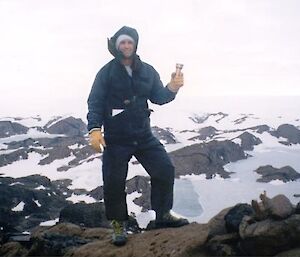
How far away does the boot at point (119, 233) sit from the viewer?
6.09 m

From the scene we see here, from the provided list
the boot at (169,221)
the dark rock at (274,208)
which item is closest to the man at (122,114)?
the boot at (169,221)

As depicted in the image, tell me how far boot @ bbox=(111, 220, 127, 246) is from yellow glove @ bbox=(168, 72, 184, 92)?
216cm

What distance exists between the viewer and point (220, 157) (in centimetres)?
8631

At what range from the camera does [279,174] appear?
237 ft

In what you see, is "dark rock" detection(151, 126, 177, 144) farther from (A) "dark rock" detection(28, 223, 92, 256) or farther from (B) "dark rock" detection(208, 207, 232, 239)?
(B) "dark rock" detection(208, 207, 232, 239)

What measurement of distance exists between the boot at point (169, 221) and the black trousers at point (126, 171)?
0.31 feet

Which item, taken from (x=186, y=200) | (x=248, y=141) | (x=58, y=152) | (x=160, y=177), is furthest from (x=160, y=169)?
(x=248, y=141)

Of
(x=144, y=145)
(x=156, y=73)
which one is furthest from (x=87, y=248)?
(x=156, y=73)

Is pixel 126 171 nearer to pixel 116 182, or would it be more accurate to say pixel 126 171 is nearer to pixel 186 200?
pixel 116 182

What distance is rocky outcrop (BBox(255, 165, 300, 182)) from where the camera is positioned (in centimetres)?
7100

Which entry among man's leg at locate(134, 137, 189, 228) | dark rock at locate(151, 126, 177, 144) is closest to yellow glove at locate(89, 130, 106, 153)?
man's leg at locate(134, 137, 189, 228)

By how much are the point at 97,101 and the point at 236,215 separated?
8.17 feet

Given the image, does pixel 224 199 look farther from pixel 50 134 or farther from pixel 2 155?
pixel 50 134

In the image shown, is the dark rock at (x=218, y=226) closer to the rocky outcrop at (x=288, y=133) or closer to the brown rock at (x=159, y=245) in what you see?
the brown rock at (x=159, y=245)
